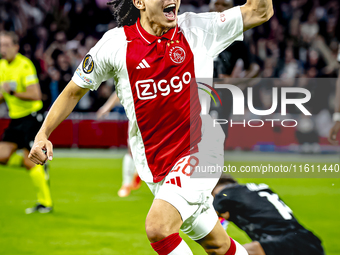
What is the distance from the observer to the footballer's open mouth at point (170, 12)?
127 inches

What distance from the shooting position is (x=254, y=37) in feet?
52.7

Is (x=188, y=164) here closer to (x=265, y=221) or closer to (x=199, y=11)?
(x=265, y=221)

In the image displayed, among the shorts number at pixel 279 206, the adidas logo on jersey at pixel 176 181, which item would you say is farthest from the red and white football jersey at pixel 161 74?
the shorts number at pixel 279 206

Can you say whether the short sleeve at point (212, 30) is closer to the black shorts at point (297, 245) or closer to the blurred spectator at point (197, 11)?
the black shorts at point (297, 245)

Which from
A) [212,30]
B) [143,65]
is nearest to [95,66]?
Answer: [143,65]

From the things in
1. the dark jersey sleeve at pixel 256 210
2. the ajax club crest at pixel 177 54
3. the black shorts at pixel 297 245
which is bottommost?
the black shorts at pixel 297 245

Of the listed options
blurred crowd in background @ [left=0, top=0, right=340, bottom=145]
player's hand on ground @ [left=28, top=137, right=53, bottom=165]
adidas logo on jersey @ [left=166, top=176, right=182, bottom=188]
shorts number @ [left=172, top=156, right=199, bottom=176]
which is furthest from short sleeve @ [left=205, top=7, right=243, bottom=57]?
blurred crowd in background @ [left=0, top=0, right=340, bottom=145]

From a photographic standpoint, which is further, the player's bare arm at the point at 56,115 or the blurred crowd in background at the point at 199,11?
the blurred crowd in background at the point at 199,11

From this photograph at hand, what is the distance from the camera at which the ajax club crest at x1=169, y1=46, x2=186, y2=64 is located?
10.8ft

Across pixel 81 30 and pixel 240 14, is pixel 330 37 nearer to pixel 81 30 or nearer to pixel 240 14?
pixel 81 30

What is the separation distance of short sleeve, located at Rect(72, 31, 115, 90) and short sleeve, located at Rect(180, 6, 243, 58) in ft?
1.83

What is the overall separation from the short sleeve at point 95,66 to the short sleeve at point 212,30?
1.83 feet

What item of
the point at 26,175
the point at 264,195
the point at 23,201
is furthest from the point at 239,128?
the point at 264,195

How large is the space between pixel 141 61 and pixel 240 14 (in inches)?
28.8
